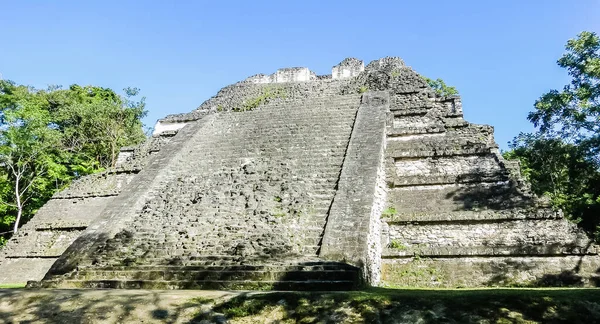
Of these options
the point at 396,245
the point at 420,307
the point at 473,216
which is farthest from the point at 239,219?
the point at 420,307

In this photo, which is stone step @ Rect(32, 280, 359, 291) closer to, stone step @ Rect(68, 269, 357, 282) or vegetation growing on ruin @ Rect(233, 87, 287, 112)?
stone step @ Rect(68, 269, 357, 282)

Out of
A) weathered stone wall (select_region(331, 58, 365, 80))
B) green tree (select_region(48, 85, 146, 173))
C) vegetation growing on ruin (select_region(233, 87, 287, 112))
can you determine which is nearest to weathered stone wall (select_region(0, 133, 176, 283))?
vegetation growing on ruin (select_region(233, 87, 287, 112))

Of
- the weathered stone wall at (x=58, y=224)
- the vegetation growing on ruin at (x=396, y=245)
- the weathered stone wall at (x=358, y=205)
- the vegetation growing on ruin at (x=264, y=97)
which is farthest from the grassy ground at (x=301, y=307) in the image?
the vegetation growing on ruin at (x=264, y=97)

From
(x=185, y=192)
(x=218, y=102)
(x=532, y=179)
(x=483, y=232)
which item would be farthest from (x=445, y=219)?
(x=532, y=179)

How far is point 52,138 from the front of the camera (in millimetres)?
16641

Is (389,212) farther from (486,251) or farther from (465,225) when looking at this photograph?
(486,251)

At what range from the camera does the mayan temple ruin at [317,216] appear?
5.90 meters

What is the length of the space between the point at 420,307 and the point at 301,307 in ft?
2.74

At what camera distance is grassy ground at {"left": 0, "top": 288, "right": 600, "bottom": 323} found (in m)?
2.65

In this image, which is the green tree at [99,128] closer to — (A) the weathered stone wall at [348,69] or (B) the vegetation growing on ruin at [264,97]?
(B) the vegetation growing on ruin at [264,97]

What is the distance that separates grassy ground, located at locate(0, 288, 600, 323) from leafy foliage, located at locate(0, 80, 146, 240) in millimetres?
13391

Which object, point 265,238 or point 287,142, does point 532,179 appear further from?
point 265,238

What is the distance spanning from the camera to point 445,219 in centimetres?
697

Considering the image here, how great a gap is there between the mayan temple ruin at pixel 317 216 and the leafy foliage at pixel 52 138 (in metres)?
6.88
